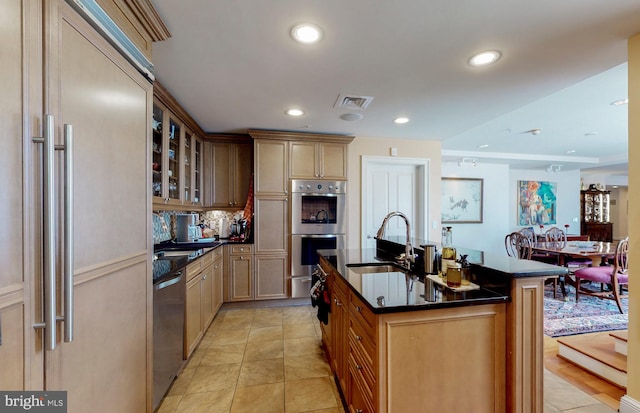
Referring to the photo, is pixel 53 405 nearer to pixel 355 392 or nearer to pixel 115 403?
pixel 115 403

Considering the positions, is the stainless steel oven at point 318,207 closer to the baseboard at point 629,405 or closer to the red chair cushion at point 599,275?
the baseboard at point 629,405

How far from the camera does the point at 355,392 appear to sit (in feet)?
4.96

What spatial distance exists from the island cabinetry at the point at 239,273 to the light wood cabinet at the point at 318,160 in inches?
49.3

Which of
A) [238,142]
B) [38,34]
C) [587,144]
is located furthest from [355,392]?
[587,144]

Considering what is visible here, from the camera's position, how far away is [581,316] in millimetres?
3301

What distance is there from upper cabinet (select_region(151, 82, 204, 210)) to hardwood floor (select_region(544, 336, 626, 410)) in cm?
386

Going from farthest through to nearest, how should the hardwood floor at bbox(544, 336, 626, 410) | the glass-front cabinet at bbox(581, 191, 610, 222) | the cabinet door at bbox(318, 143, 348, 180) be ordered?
the glass-front cabinet at bbox(581, 191, 610, 222) → the cabinet door at bbox(318, 143, 348, 180) → the hardwood floor at bbox(544, 336, 626, 410)

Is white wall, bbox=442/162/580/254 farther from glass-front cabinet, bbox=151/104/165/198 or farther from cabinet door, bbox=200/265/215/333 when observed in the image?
glass-front cabinet, bbox=151/104/165/198

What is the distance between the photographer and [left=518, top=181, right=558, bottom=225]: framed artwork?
6906 mm

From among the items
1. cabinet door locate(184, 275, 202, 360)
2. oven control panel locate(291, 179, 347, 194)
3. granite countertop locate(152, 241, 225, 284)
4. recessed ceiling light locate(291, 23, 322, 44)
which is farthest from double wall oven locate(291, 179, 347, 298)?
recessed ceiling light locate(291, 23, 322, 44)

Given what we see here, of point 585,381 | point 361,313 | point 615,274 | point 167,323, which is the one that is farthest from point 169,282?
point 615,274

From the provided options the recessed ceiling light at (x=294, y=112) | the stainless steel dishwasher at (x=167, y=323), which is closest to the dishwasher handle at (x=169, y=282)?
the stainless steel dishwasher at (x=167, y=323)

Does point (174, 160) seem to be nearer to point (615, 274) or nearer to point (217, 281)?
point (217, 281)

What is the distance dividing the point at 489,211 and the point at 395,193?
3.77m
